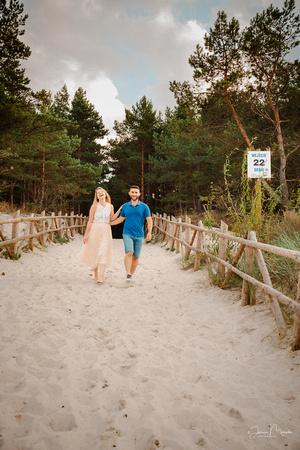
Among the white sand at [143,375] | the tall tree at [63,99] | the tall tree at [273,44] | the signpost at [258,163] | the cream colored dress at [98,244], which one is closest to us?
the white sand at [143,375]

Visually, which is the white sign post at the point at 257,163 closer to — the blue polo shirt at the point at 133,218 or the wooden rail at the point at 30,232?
the blue polo shirt at the point at 133,218

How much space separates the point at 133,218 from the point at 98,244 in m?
0.86

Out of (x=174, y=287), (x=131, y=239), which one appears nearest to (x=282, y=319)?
(x=174, y=287)

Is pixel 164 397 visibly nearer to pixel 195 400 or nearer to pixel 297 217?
pixel 195 400

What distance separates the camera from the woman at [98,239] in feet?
17.0

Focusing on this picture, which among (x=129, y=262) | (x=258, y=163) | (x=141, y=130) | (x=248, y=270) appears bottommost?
(x=129, y=262)

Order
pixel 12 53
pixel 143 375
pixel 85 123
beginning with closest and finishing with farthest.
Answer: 1. pixel 143 375
2. pixel 12 53
3. pixel 85 123

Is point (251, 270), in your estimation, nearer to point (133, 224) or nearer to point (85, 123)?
point (133, 224)

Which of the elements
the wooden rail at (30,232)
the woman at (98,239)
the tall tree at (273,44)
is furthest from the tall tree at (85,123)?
the woman at (98,239)

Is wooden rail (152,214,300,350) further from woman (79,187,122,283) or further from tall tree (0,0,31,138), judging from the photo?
tall tree (0,0,31,138)

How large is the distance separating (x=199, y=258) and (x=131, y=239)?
1.77 m

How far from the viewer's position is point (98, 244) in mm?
5207

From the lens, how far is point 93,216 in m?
5.30

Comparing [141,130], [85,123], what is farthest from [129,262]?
[85,123]
